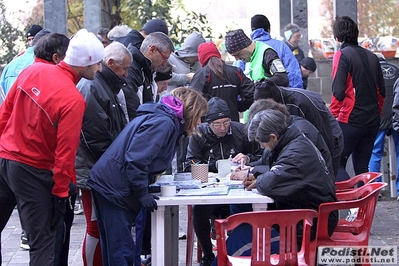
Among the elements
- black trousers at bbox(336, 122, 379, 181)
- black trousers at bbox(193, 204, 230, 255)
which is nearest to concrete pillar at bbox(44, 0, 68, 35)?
black trousers at bbox(336, 122, 379, 181)

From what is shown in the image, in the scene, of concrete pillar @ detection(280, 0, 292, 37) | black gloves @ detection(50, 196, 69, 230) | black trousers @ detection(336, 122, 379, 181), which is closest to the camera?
black gloves @ detection(50, 196, 69, 230)

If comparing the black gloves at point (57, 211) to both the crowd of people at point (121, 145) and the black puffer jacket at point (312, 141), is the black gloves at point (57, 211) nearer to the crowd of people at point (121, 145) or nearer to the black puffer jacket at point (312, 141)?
the crowd of people at point (121, 145)

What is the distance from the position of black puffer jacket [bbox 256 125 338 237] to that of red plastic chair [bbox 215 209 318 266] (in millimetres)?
375

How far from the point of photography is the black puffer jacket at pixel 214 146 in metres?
6.18

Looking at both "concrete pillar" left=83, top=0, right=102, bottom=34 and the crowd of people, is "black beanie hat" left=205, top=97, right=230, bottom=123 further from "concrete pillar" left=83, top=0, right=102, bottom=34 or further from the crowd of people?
"concrete pillar" left=83, top=0, right=102, bottom=34

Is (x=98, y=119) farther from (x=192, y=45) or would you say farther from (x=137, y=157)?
(x=192, y=45)

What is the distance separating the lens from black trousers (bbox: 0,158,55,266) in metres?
4.43

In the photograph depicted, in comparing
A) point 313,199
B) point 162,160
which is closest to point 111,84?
point 162,160

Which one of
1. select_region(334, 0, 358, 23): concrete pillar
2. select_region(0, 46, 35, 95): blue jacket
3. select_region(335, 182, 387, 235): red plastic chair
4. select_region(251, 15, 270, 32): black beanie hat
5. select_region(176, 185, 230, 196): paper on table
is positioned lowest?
select_region(335, 182, 387, 235): red plastic chair

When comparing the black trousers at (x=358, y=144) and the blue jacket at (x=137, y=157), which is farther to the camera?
the black trousers at (x=358, y=144)

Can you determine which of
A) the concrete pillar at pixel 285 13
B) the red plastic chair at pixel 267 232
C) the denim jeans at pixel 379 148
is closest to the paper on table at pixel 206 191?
the red plastic chair at pixel 267 232

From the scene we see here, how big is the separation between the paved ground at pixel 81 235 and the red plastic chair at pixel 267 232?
6.43ft

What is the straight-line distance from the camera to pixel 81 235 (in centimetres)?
720

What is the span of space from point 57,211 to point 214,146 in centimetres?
199
